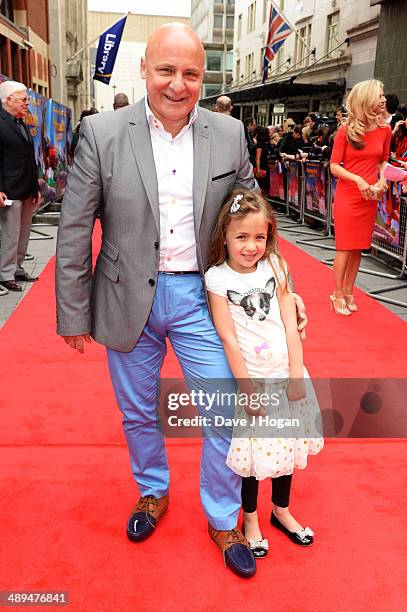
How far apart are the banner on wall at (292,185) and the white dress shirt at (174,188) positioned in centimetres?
915

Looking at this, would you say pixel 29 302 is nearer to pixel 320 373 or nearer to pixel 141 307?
pixel 320 373

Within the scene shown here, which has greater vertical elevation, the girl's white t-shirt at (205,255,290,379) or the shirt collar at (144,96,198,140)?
the shirt collar at (144,96,198,140)

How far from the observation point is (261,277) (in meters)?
2.15

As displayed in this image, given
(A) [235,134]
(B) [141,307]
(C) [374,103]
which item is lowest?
(B) [141,307]

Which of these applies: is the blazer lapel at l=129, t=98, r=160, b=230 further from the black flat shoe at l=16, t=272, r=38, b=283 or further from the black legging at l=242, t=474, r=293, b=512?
the black flat shoe at l=16, t=272, r=38, b=283

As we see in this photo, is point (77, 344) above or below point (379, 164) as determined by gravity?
below

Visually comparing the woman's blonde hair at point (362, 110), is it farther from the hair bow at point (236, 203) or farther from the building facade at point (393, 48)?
the building facade at point (393, 48)

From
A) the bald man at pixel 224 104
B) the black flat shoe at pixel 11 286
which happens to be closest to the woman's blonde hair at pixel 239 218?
the black flat shoe at pixel 11 286

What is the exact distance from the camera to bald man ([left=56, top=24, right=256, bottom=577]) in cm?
202

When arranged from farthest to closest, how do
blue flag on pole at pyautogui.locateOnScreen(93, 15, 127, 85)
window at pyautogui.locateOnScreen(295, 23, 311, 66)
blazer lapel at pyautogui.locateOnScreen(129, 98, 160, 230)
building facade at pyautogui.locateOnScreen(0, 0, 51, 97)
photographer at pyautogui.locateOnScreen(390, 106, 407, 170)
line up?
window at pyautogui.locateOnScreen(295, 23, 311, 66) → blue flag on pole at pyautogui.locateOnScreen(93, 15, 127, 85) → building facade at pyautogui.locateOnScreen(0, 0, 51, 97) → photographer at pyautogui.locateOnScreen(390, 106, 407, 170) → blazer lapel at pyautogui.locateOnScreen(129, 98, 160, 230)

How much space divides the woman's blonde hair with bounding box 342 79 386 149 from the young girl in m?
3.01

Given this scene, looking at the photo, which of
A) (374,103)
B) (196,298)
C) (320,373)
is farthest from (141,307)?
(374,103)

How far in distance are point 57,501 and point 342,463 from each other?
55.9 inches

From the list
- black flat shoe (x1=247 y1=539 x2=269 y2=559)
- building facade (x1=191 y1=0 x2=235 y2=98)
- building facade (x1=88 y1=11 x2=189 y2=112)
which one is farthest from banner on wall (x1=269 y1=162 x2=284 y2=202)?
building facade (x1=88 y1=11 x2=189 y2=112)
